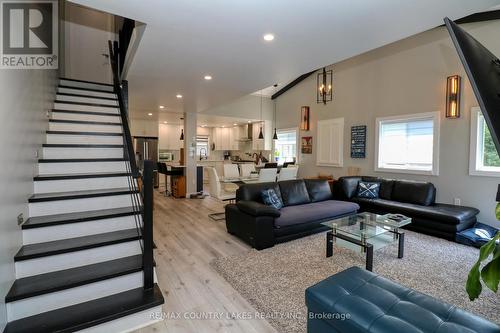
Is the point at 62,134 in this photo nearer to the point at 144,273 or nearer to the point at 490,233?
the point at 144,273

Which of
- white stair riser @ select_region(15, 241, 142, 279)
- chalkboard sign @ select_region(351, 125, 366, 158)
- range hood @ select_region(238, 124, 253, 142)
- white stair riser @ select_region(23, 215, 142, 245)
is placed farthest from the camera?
range hood @ select_region(238, 124, 253, 142)

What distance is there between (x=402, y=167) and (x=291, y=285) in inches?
166

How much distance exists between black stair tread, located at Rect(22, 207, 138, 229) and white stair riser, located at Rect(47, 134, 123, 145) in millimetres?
1346

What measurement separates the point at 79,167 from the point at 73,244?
49.5 inches

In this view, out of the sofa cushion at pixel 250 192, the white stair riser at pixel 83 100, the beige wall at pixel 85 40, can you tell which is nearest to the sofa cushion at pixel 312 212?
the sofa cushion at pixel 250 192

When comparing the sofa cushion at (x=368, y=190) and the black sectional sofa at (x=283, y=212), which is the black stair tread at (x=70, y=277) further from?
the sofa cushion at (x=368, y=190)

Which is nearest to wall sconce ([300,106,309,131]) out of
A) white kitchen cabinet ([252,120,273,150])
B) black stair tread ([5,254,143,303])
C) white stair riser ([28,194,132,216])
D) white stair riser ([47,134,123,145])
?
white kitchen cabinet ([252,120,273,150])

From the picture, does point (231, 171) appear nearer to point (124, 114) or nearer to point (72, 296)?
point (124, 114)

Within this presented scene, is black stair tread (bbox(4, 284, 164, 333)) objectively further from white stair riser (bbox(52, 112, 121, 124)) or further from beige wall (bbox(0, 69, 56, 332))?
white stair riser (bbox(52, 112, 121, 124))

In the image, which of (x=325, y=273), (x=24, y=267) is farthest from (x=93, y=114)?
(x=325, y=273)

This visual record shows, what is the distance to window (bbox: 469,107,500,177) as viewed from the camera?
4.08m

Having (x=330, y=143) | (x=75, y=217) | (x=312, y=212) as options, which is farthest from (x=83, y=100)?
(x=330, y=143)

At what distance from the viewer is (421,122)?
16.3 feet

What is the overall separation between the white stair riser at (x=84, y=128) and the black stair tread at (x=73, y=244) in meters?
1.96
